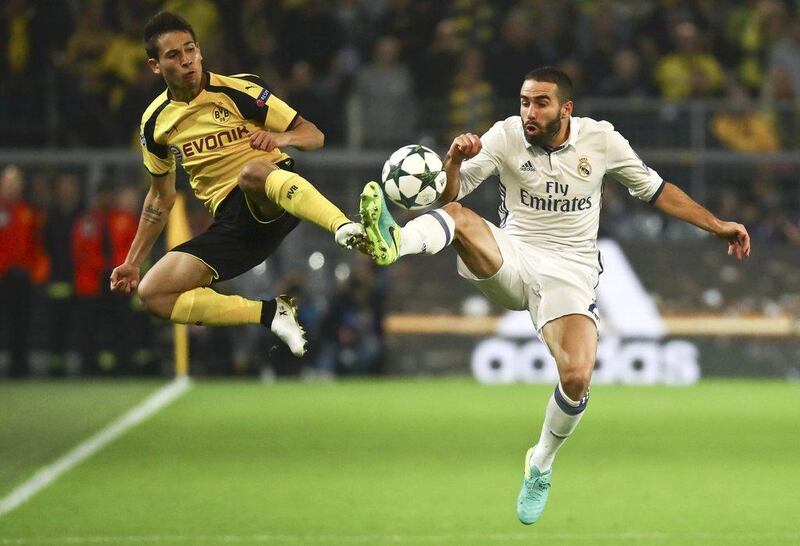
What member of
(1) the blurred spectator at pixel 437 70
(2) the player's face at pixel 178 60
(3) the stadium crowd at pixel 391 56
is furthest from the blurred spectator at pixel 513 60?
(2) the player's face at pixel 178 60

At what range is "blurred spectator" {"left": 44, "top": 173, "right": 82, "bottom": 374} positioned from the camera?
15.3 metres

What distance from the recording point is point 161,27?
741 cm

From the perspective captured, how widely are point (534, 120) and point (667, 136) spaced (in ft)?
26.7

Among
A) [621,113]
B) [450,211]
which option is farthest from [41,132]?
[450,211]

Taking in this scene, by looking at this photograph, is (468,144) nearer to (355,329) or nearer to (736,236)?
(736,236)

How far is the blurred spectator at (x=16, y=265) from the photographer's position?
49.7 feet

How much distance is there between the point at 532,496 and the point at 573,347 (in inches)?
33.3

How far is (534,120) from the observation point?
→ 24.6ft

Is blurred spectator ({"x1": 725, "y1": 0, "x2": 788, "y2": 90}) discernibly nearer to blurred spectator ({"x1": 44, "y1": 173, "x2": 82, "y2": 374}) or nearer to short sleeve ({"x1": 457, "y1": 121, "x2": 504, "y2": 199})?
blurred spectator ({"x1": 44, "y1": 173, "x2": 82, "y2": 374})

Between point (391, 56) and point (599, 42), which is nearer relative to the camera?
point (391, 56)

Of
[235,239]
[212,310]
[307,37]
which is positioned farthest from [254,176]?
[307,37]

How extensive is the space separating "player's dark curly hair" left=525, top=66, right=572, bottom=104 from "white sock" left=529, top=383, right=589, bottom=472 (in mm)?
1558

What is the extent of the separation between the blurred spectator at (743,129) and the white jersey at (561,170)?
787 centimetres

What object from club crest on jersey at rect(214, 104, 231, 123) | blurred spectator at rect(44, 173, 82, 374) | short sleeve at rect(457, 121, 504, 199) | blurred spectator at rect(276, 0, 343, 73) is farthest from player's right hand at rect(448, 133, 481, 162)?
blurred spectator at rect(276, 0, 343, 73)
